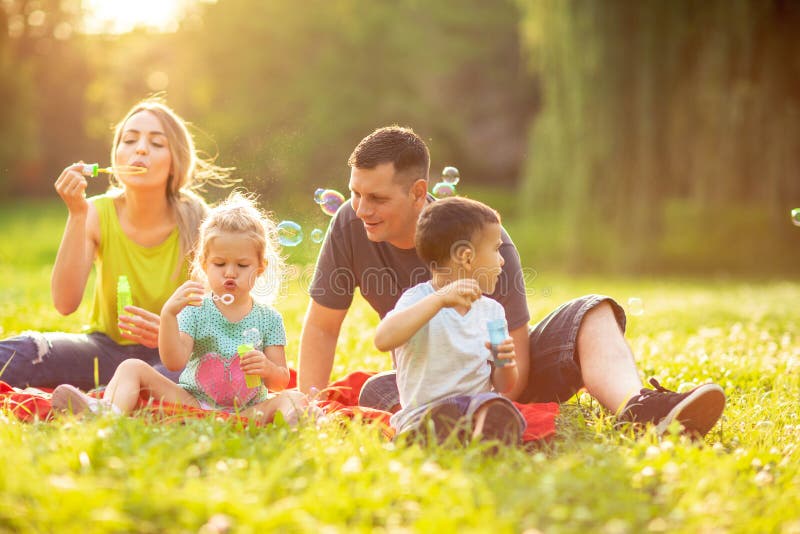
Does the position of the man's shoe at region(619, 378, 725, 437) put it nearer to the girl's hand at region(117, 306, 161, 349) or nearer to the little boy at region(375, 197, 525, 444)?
the little boy at region(375, 197, 525, 444)

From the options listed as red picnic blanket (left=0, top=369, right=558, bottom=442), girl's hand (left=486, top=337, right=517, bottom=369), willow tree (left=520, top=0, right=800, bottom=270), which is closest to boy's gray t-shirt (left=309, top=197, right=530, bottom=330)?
red picnic blanket (left=0, top=369, right=558, bottom=442)

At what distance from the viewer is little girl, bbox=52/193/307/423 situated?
9.89 ft

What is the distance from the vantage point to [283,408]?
2.99 m

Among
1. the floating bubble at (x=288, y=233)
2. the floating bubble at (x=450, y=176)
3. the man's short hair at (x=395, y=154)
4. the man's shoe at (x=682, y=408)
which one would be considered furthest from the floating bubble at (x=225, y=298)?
the man's shoe at (x=682, y=408)

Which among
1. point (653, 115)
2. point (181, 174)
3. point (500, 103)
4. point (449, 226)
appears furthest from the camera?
point (500, 103)

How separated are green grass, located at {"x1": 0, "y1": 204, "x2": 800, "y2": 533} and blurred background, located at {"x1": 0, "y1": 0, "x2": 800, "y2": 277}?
1.85m

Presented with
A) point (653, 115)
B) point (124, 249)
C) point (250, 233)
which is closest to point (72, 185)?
point (124, 249)

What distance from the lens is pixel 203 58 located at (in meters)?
20.6

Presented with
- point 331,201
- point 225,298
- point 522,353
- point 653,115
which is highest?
point 653,115

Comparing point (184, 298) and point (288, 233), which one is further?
point (288, 233)

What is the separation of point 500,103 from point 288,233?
23151mm

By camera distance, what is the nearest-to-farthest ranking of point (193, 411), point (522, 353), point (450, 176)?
1. point (193, 411)
2. point (522, 353)
3. point (450, 176)

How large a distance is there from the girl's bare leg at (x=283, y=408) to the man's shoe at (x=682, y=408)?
3.77ft

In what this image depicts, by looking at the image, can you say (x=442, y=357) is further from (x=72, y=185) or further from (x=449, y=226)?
(x=72, y=185)
